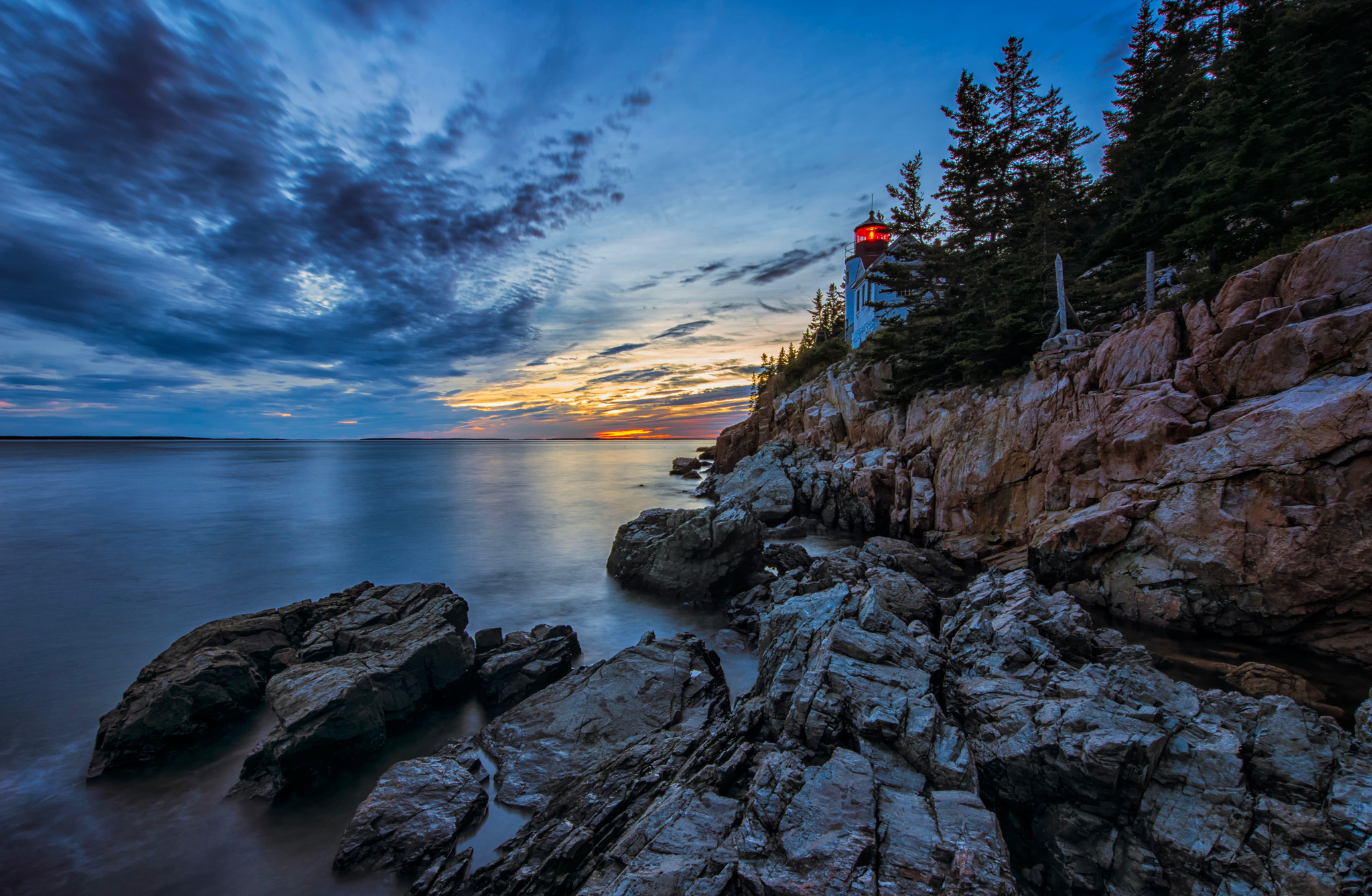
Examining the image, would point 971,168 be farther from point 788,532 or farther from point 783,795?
point 783,795

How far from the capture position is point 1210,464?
10.3 meters

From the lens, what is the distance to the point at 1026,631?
24.6ft

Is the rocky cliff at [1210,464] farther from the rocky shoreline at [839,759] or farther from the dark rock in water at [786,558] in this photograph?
the dark rock in water at [786,558]

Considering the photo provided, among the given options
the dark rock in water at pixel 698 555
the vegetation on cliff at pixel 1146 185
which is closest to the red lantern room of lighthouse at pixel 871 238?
the vegetation on cliff at pixel 1146 185

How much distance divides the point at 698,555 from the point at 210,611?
14480mm

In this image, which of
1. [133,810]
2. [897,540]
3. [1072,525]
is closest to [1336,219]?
[1072,525]

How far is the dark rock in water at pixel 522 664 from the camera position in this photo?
9289 millimetres

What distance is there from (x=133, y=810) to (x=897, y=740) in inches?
396

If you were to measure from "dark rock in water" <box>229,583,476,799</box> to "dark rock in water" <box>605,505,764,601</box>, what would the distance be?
5.98 meters

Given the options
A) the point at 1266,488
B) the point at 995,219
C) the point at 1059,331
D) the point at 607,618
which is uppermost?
the point at 995,219

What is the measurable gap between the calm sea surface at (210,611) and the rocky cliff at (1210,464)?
29.8 ft

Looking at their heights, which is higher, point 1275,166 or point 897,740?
point 1275,166

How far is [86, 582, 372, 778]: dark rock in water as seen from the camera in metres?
7.57

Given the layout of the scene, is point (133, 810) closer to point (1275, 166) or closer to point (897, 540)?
point (897, 540)
